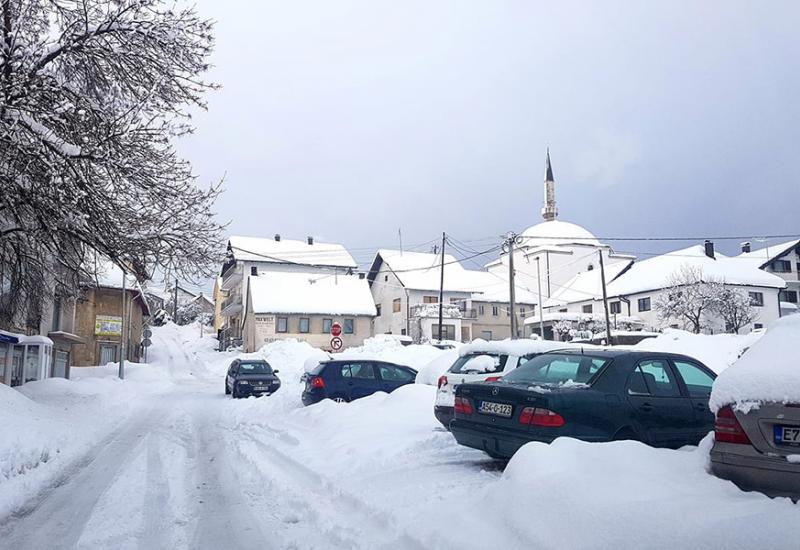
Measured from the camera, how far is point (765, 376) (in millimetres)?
4441

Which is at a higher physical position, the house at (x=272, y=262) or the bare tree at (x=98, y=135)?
the house at (x=272, y=262)

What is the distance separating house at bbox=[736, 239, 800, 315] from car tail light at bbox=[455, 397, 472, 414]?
5949cm

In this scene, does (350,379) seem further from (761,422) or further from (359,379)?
(761,422)

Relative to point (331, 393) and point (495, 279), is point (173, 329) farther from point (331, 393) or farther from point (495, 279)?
point (331, 393)

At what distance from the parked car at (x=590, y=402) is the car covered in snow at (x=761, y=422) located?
2150 millimetres

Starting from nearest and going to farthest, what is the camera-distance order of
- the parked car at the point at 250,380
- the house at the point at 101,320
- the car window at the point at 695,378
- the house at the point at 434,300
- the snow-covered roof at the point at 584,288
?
the car window at the point at 695,378 < the parked car at the point at 250,380 < the house at the point at 101,320 < the house at the point at 434,300 < the snow-covered roof at the point at 584,288

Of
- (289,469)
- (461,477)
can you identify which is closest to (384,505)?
(461,477)

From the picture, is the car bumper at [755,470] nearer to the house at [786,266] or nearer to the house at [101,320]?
the house at [101,320]

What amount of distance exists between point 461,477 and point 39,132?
804 centimetres

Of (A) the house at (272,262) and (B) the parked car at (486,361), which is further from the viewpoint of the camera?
(A) the house at (272,262)

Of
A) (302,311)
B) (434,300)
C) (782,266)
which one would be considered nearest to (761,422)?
(302,311)

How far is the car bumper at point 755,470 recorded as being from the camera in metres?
4.21

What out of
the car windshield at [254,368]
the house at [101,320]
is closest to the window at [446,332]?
the house at [101,320]

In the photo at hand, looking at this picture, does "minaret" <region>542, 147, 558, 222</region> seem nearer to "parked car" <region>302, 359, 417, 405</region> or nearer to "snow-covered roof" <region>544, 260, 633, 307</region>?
"snow-covered roof" <region>544, 260, 633, 307</region>
